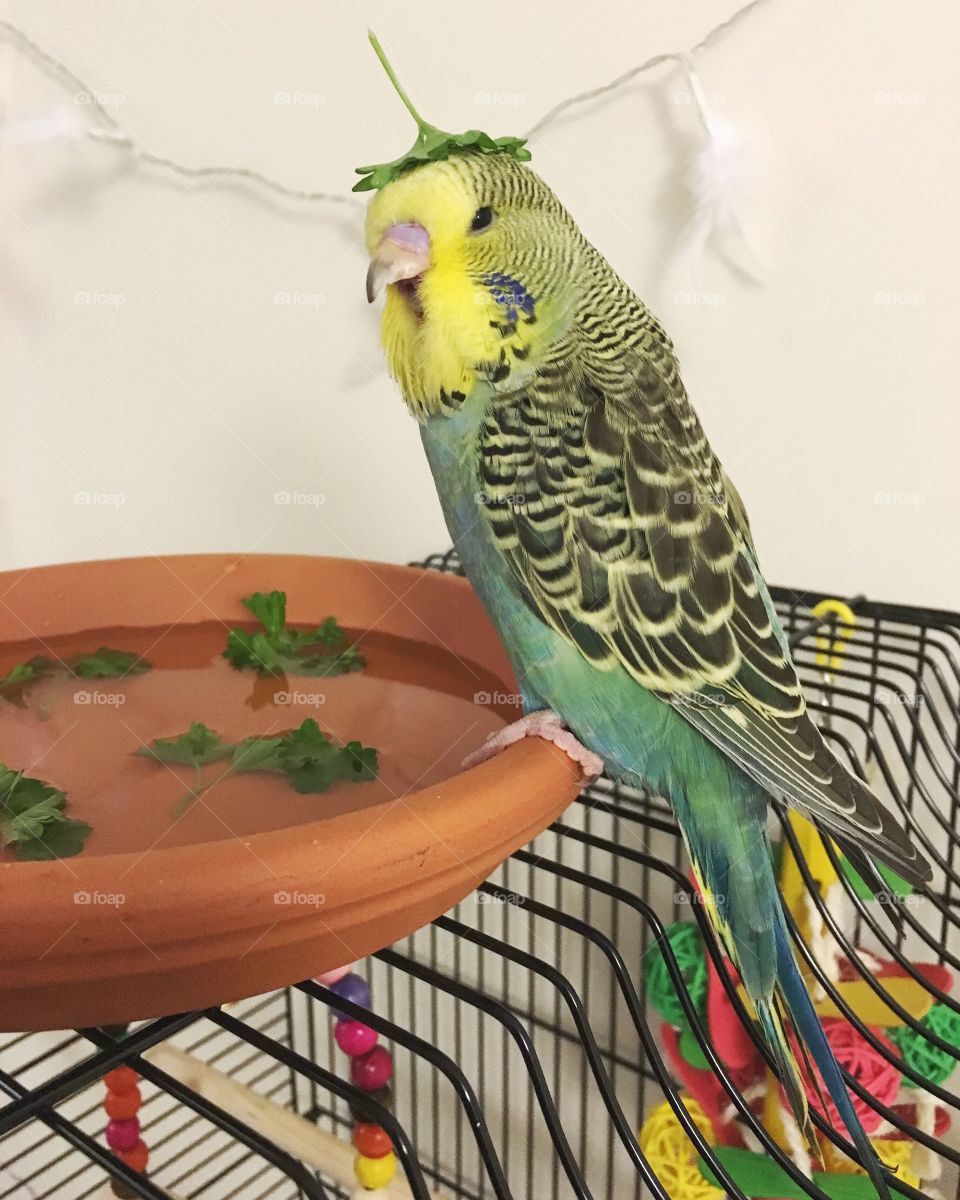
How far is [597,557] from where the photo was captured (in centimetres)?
77

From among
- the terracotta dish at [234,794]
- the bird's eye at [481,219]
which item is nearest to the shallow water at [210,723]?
the terracotta dish at [234,794]

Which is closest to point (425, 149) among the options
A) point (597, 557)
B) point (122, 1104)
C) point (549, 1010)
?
point (597, 557)

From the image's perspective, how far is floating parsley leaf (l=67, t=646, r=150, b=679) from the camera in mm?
932

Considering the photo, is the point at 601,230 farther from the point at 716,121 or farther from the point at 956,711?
the point at 956,711

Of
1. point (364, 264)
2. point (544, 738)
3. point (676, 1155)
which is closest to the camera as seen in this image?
point (544, 738)

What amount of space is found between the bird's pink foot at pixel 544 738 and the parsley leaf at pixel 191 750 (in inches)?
8.0

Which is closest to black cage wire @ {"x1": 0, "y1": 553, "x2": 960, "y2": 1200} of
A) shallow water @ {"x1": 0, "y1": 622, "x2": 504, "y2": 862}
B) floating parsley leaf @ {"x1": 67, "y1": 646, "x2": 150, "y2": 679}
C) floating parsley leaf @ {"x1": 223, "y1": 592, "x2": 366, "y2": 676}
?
shallow water @ {"x1": 0, "y1": 622, "x2": 504, "y2": 862}

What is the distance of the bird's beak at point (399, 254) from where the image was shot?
767mm

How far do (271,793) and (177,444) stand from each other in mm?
1014

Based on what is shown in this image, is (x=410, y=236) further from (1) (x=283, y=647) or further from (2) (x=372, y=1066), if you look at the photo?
(2) (x=372, y=1066)

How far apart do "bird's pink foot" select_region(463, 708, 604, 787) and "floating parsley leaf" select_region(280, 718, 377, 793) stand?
0.08m

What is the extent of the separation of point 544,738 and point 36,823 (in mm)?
362

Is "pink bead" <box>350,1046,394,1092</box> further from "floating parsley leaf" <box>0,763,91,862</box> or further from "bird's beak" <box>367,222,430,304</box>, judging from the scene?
"bird's beak" <box>367,222,430,304</box>

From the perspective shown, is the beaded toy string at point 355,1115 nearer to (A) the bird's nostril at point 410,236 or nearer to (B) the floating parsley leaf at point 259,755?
(B) the floating parsley leaf at point 259,755
